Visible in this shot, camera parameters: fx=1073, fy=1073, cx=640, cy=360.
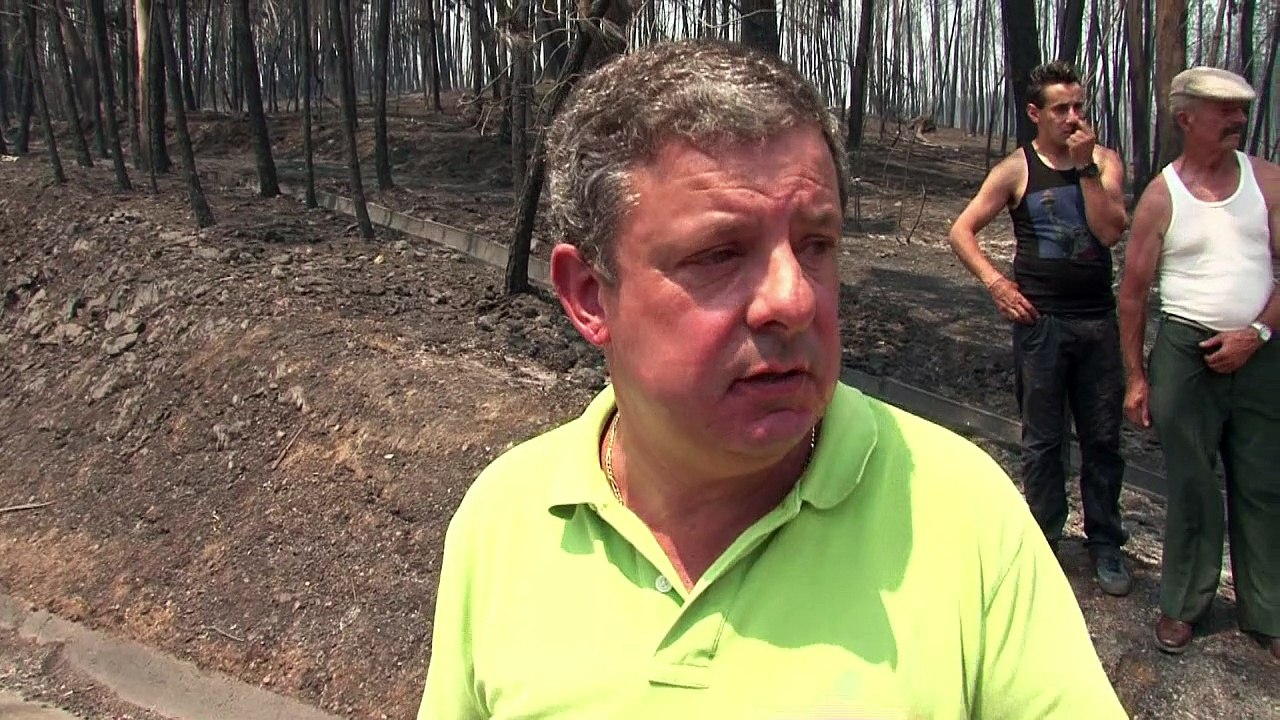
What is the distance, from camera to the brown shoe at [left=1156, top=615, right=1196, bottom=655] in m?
3.40

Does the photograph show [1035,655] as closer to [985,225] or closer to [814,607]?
[814,607]

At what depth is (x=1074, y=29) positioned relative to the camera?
35.6ft

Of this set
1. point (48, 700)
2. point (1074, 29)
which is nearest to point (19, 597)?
point (48, 700)

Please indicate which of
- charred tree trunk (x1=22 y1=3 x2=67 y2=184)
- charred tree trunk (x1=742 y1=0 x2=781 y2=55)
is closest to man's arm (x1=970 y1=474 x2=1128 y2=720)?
charred tree trunk (x1=742 y1=0 x2=781 y2=55)

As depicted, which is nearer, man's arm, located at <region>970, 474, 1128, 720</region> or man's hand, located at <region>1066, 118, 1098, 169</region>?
man's arm, located at <region>970, 474, 1128, 720</region>

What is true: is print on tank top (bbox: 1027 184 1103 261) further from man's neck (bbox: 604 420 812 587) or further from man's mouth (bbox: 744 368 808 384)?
man's mouth (bbox: 744 368 808 384)

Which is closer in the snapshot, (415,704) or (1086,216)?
(1086,216)

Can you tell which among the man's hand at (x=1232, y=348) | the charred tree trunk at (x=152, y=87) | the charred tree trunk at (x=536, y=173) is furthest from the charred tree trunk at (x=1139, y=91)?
the charred tree trunk at (x=152, y=87)

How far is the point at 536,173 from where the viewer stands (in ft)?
20.9

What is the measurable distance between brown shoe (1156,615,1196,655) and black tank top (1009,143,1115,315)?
1037 mm

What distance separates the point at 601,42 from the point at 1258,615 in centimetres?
422

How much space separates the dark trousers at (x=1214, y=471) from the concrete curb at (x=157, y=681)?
2964 mm

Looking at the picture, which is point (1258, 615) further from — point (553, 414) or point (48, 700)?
point (48, 700)

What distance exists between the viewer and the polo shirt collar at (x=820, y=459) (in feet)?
3.79
